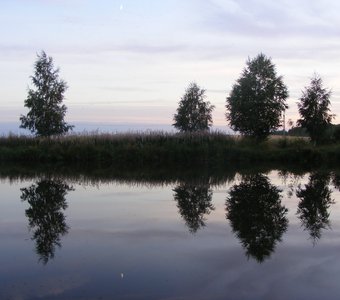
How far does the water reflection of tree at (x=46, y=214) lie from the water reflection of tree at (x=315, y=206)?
5.77 metres

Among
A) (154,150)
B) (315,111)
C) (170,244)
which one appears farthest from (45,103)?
(170,244)

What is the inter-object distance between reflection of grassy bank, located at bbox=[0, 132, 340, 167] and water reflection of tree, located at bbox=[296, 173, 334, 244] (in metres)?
16.4

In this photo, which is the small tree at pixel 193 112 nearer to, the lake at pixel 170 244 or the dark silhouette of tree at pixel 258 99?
the dark silhouette of tree at pixel 258 99

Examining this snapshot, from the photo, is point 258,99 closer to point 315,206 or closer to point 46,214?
point 315,206

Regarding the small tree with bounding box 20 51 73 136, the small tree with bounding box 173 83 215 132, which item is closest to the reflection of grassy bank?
the small tree with bounding box 20 51 73 136

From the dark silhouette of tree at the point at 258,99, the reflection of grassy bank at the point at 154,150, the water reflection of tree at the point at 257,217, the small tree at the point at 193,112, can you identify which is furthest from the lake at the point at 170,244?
the small tree at the point at 193,112

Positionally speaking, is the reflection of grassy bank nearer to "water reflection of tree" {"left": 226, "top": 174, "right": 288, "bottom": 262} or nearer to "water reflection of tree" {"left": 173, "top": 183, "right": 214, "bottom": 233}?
"water reflection of tree" {"left": 173, "top": 183, "right": 214, "bottom": 233}

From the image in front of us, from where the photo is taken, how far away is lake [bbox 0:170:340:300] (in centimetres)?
756

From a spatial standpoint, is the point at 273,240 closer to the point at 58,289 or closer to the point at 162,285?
the point at 162,285

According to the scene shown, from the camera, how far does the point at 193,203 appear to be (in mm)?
16672

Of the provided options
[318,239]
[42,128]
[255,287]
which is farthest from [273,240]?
[42,128]

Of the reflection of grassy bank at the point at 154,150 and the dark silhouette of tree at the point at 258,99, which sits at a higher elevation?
the dark silhouette of tree at the point at 258,99

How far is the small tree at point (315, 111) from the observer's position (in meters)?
45.1

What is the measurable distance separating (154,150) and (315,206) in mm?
24160
